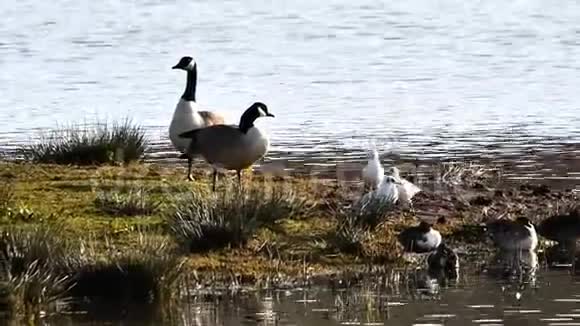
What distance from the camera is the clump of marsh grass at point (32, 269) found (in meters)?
12.8

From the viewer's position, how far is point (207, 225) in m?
14.7

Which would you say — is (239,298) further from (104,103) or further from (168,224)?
(104,103)

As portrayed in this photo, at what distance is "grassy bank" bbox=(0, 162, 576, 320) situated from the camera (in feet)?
44.1

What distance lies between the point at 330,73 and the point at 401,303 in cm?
2199

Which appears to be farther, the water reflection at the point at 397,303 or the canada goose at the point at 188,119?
the canada goose at the point at 188,119

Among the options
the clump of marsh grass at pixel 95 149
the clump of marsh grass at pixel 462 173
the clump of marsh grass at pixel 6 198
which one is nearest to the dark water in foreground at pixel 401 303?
the clump of marsh grass at pixel 6 198

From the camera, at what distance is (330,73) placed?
116ft

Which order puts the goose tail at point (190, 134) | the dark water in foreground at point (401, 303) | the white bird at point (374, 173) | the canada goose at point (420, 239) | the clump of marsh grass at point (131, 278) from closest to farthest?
the dark water in foreground at point (401, 303)
the clump of marsh grass at point (131, 278)
the canada goose at point (420, 239)
the goose tail at point (190, 134)
the white bird at point (374, 173)

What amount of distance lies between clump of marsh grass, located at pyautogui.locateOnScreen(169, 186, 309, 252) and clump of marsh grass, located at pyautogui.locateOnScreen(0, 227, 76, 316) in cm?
134

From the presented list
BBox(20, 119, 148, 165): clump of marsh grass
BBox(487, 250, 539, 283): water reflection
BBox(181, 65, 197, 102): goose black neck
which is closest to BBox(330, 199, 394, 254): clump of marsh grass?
BBox(487, 250, 539, 283): water reflection

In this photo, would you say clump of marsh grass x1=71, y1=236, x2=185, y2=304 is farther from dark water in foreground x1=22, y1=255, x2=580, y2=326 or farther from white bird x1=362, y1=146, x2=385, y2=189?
white bird x1=362, y1=146, x2=385, y2=189

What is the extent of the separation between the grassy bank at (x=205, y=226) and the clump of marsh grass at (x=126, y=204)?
0.01 metres

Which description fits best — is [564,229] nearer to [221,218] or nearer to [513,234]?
[513,234]

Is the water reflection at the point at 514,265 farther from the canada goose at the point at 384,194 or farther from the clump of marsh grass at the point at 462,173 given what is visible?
the clump of marsh grass at the point at 462,173
